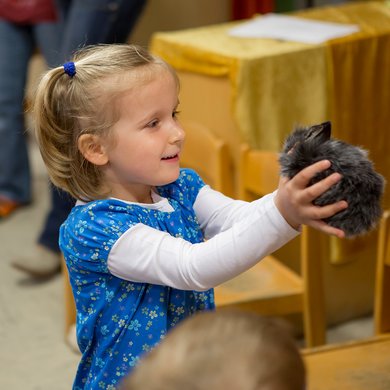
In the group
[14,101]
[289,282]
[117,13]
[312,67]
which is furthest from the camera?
[14,101]

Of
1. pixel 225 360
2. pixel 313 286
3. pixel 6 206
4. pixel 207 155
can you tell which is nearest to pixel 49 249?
pixel 6 206

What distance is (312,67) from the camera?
7.45 feet

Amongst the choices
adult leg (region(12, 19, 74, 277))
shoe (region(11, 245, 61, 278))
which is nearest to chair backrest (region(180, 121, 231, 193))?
adult leg (region(12, 19, 74, 277))

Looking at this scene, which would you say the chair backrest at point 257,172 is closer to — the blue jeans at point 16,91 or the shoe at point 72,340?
the shoe at point 72,340

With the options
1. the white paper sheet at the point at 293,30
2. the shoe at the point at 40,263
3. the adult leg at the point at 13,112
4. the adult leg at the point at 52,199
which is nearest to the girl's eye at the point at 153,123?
the white paper sheet at the point at 293,30

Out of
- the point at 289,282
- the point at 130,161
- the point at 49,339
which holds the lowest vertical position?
the point at 49,339

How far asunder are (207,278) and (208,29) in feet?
5.20

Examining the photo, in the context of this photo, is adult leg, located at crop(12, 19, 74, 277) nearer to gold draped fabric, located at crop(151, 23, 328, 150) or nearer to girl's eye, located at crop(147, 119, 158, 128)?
gold draped fabric, located at crop(151, 23, 328, 150)

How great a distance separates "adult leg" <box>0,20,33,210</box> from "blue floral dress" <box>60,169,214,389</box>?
84.0 inches

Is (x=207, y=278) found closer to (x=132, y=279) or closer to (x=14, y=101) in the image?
(x=132, y=279)

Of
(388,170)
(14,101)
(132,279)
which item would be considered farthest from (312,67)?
→ (14,101)

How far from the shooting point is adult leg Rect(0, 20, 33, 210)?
320 cm

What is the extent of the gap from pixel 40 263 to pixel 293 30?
1.17m

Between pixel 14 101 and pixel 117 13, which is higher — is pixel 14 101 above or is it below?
below
